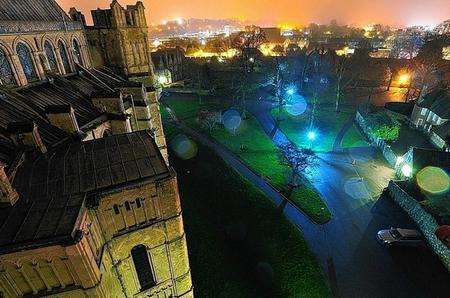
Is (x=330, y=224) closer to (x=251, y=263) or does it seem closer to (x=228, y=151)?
(x=251, y=263)

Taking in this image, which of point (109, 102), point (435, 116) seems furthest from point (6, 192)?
point (435, 116)

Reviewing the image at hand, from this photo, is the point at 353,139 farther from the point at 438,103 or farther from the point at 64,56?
the point at 64,56

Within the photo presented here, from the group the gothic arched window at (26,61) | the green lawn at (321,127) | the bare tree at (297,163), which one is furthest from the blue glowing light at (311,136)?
the gothic arched window at (26,61)

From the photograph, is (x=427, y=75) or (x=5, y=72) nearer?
(x=5, y=72)

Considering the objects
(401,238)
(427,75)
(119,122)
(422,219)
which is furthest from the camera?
(427,75)

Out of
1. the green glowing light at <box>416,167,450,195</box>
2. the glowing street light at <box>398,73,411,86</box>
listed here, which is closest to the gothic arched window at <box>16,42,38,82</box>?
the green glowing light at <box>416,167,450,195</box>

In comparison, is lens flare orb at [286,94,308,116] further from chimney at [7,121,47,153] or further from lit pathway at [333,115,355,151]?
chimney at [7,121,47,153]

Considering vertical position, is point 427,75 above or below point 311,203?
above
